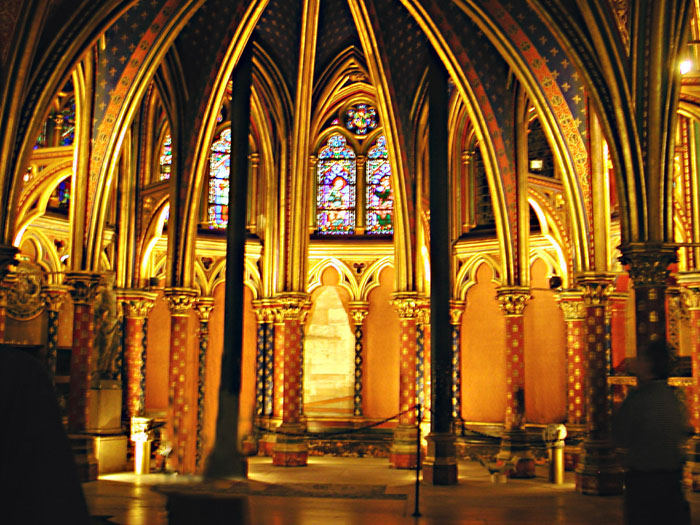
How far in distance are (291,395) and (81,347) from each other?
4.58m

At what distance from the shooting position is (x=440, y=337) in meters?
14.5

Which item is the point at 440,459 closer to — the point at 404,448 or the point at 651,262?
the point at 404,448

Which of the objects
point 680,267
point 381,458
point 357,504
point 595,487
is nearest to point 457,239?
point 381,458

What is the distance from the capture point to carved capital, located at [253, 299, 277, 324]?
20703mm

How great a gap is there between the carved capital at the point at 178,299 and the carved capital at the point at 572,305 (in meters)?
8.15

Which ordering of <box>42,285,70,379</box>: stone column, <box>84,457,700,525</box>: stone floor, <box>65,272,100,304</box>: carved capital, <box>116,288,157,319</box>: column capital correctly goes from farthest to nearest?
<box>42,285,70,379</box>: stone column, <box>116,288,157,319</box>: column capital, <box>65,272,100,304</box>: carved capital, <box>84,457,700,525</box>: stone floor

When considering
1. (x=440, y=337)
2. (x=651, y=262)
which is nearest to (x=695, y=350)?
(x=440, y=337)

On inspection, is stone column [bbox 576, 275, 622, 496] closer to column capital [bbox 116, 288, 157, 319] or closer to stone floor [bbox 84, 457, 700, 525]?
stone floor [bbox 84, 457, 700, 525]

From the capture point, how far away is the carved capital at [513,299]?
56.2 feet

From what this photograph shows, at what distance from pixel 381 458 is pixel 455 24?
34.9 feet

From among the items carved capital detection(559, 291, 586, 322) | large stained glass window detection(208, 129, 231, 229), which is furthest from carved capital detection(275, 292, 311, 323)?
carved capital detection(559, 291, 586, 322)

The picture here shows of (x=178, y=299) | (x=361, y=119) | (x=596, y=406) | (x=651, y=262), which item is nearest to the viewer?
(x=651, y=262)

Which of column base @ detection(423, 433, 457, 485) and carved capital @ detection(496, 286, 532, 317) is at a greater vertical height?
carved capital @ detection(496, 286, 532, 317)

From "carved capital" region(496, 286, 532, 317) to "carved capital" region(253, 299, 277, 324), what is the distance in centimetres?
571
